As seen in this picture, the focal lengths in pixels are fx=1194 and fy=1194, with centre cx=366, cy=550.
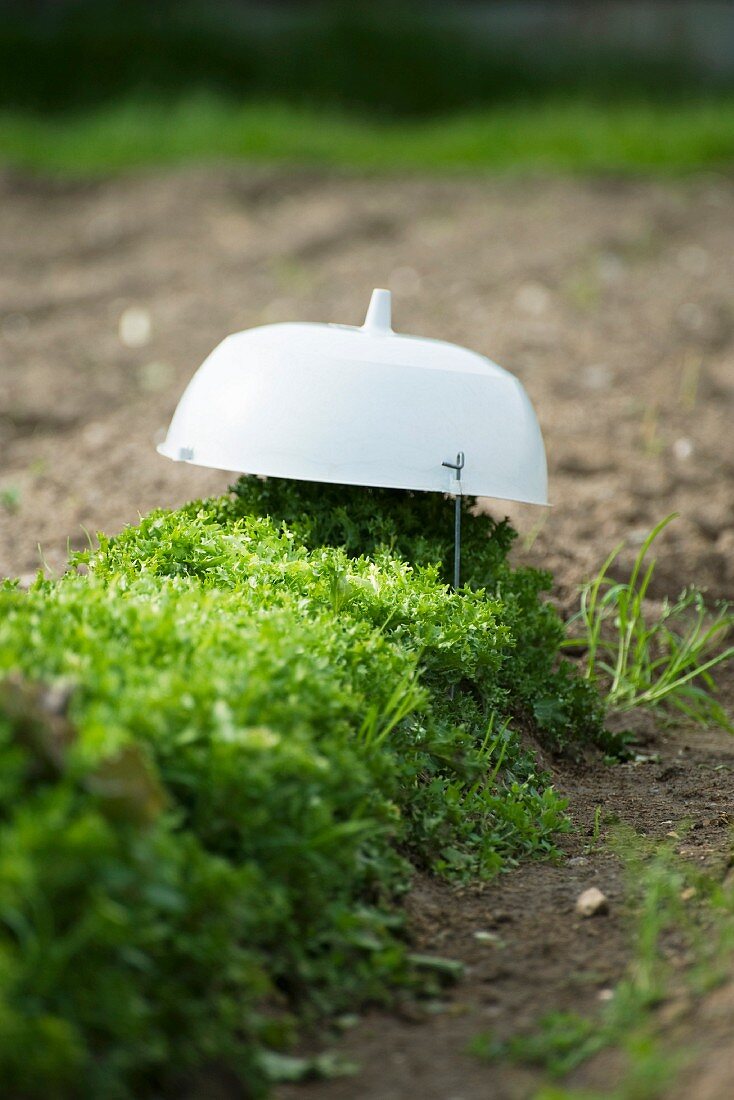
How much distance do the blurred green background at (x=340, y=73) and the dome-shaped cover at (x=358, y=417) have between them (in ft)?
26.0

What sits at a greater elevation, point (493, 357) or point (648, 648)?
point (493, 357)

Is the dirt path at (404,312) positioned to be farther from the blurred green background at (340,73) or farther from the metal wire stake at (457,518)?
the metal wire stake at (457,518)

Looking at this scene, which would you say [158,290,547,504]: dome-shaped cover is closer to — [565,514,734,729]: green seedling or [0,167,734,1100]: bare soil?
[565,514,734,729]: green seedling

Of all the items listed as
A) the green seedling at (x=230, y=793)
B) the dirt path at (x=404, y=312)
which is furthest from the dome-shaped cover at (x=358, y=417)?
the dirt path at (x=404, y=312)

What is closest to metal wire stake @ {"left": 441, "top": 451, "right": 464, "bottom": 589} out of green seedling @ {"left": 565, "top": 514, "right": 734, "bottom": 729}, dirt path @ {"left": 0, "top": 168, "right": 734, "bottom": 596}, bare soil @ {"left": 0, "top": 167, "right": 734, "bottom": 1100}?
green seedling @ {"left": 565, "top": 514, "right": 734, "bottom": 729}

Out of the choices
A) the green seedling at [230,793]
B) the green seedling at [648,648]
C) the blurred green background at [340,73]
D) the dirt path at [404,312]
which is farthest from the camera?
the blurred green background at [340,73]

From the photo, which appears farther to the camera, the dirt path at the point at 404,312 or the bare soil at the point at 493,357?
the dirt path at the point at 404,312

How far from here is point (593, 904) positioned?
8.48 ft

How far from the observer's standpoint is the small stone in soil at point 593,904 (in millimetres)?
A: 2584

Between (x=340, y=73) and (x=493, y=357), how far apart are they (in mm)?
7401

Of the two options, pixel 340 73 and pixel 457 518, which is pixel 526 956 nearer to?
pixel 457 518

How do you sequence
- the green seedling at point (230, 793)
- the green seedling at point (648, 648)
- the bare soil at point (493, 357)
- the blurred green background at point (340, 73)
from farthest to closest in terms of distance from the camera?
the blurred green background at point (340, 73), the green seedling at point (648, 648), the bare soil at point (493, 357), the green seedling at point (230, 793)

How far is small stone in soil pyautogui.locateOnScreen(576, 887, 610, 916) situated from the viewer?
2.58 metres

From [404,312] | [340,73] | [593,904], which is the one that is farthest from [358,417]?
[340,73]
